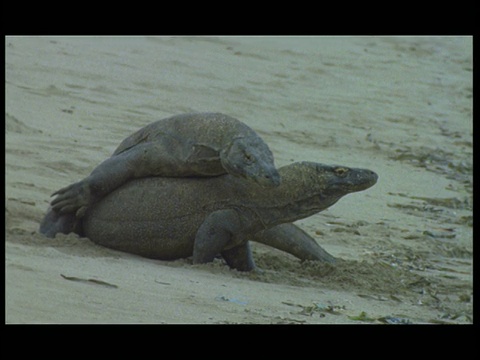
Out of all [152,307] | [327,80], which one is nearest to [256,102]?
[327,80]

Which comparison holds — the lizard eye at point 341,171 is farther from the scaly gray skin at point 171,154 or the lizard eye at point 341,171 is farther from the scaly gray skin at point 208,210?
the scaly gray skin at point 171,154

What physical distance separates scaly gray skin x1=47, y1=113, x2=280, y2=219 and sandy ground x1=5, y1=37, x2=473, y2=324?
0.30m

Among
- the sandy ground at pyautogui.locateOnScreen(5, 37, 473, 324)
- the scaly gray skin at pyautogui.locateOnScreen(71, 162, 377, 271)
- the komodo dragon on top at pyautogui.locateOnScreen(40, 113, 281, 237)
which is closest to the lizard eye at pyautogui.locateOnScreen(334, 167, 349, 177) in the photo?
the scaly gray skin at pyautogui.locateOnScreen(71, 162, 377, 271)

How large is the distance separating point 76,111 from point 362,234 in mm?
3001

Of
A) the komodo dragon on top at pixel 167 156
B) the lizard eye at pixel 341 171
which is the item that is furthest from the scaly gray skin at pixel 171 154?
the lizard eye at pixel 341 171

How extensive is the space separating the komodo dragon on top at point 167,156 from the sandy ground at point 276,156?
23 centimetres

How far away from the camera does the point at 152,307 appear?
212 inches

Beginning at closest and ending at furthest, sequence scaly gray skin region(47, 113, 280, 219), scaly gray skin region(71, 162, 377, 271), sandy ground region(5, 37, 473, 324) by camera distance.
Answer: sandy ground region(5, 37, 473, 324), scaly gray skin region(47, 113, 280, 219), scaly gray skin region(71, 162, 377, 271)

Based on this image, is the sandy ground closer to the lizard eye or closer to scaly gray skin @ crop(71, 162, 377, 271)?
scaly gray skin @ crop(71, 162, 377, 271)

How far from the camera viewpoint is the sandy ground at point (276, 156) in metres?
5.84

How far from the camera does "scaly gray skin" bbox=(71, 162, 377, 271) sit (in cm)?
711

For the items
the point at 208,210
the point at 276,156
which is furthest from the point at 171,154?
the point at 276,156

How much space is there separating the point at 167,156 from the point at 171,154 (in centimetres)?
3

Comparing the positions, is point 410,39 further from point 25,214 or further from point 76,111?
point 25,214
